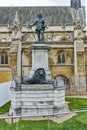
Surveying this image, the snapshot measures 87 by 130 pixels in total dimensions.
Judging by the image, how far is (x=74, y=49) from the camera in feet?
126

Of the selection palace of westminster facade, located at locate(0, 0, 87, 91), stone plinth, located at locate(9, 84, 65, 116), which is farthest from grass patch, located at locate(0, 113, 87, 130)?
palace of westminster facade, located at locate(0, 0, 87, 91)

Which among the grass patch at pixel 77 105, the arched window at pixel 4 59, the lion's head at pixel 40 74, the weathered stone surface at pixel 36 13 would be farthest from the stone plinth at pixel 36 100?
the weathered stone surface at pixel 36 13

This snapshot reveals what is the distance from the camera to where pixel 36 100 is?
16.1 m

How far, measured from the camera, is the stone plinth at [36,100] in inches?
627

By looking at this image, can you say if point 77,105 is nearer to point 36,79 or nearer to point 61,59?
point 36,79

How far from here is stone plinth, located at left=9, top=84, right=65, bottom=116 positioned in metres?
15.9

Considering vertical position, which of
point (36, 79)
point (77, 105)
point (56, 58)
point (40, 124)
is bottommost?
point (77, 105)

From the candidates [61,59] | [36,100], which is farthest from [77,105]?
Result: [61,59]

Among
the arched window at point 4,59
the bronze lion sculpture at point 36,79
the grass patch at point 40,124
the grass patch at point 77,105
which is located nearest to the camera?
the grass patch at point 40,124

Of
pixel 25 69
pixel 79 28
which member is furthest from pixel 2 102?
pixel 79 28

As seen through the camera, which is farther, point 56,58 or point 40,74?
point 56,58

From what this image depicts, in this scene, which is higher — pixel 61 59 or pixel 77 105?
pixel 61 59

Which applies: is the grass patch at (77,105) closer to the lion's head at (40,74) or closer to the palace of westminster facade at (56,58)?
the lion's head at (40,74)

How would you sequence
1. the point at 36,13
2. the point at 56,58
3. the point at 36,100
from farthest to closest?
the point at 36,13 < the point at 56,58 < the point at 36,100
